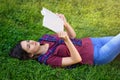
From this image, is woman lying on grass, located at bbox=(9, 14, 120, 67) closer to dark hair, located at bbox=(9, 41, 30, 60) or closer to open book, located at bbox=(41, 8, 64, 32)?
dark hair, located at bbox=(9, 41, 30, 60)

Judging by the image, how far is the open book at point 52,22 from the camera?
4.14m

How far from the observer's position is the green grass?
458 centimetres

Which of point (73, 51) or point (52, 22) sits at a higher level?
point (52, 22)

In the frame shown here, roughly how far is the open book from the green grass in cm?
63

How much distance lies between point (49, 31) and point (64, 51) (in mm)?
1094

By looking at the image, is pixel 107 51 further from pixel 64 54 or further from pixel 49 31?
pixel 49 31

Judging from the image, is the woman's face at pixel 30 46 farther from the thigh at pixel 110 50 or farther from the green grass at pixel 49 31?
the thigh at pixel 110 50

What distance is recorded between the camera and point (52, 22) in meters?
4.18

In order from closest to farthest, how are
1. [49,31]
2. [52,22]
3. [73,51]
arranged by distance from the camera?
[52,22]
[73,51]
[49,31]

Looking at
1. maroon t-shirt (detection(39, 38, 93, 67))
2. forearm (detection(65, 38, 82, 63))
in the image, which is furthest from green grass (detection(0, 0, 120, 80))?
forearm (detection(65, 38, 82, 63))

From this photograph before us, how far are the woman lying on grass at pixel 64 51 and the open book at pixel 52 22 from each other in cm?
28

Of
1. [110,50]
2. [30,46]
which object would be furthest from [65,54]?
[110,50]

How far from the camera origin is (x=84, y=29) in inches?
224

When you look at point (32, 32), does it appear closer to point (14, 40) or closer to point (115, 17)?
point (14, 40)
